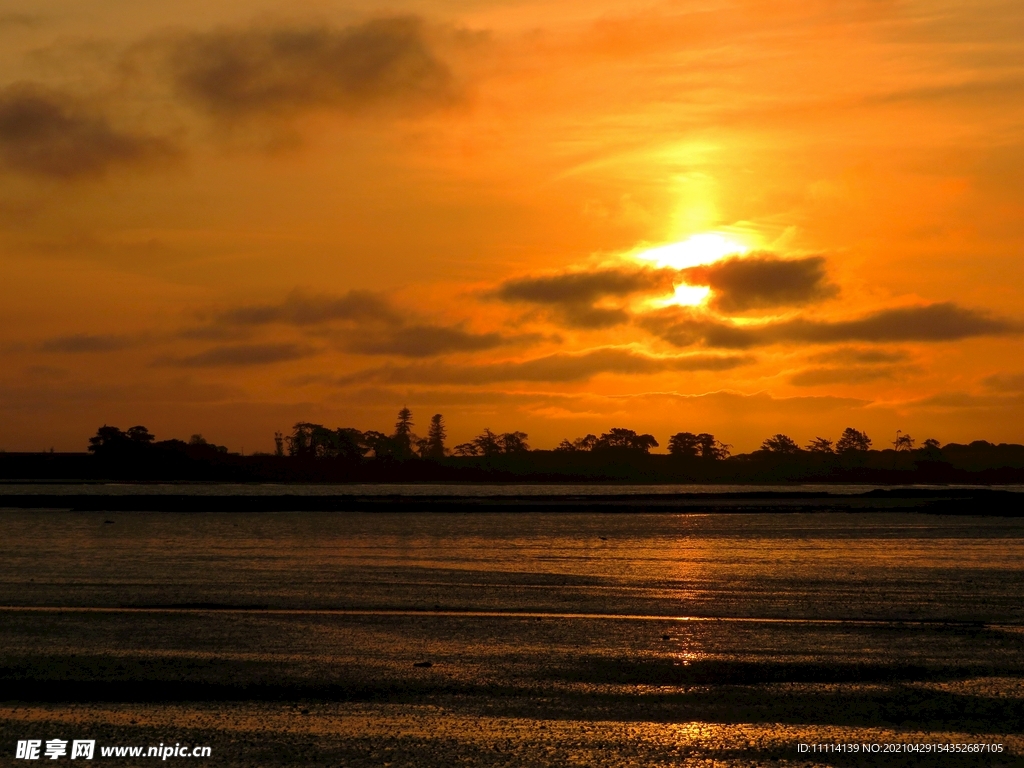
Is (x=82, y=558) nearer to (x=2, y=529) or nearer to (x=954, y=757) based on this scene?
(x=2, y=529)

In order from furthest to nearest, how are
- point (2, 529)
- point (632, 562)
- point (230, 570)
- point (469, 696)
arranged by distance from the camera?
point (2, 529) < point (632, 562) < point (230, 570) < point (469, 696)

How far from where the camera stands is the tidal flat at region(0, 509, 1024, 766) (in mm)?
13148

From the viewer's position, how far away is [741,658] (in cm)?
1830

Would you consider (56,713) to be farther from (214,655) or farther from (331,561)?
(331,561)

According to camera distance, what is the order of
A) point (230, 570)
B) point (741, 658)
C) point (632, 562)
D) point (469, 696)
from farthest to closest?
1. point (632, 562)
2. point (230, 570)
3. point (741, 658)
4. point (469, 696)

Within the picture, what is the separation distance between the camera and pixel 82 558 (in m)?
41.1

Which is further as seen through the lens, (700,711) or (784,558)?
(784,558)

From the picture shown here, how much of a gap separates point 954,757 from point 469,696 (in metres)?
6.58

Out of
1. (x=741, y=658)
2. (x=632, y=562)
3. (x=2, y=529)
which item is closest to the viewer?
(x=741, y=658)

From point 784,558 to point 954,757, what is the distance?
29263 millimetres

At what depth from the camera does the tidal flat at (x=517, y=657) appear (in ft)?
43.1

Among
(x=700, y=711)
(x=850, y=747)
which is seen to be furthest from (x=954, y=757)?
(x=700, y=711)

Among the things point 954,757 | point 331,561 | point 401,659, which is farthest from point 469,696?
point 331,561

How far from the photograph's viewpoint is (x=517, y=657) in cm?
1848
